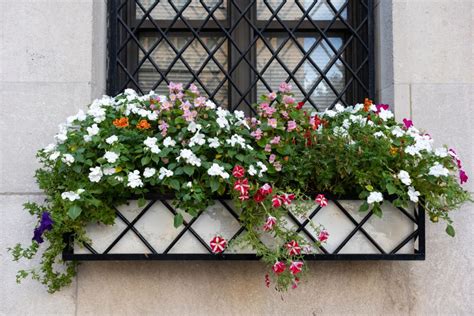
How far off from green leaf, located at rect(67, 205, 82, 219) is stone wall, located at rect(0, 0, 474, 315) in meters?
0.63

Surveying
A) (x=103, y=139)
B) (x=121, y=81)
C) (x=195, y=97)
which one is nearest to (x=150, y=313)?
(x=103, y=139)

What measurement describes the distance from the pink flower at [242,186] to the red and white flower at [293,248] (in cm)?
39

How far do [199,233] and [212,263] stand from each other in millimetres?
408

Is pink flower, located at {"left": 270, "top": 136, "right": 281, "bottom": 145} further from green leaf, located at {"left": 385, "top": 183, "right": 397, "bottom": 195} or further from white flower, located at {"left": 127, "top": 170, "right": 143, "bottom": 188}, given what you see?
white flower, located at {"left": 127, "top": 170, "right": 143, "bottom": 188}

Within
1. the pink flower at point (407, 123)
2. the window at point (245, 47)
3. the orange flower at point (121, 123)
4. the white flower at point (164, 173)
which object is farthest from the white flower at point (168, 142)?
the pink flower at point (407, 123)

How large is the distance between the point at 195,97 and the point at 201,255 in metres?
0.93

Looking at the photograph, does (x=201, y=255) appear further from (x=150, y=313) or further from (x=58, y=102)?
(x=58, y=102)

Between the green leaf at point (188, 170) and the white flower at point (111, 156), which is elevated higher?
the white flower at point (111, 156)

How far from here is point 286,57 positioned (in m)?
4.30

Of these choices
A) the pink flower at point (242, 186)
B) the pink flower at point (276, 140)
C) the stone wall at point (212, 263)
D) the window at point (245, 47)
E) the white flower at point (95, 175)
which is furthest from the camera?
the window at point (245, 47)

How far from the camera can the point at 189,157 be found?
317cm

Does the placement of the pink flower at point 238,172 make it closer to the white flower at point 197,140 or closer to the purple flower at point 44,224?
the white flower at point 197,140

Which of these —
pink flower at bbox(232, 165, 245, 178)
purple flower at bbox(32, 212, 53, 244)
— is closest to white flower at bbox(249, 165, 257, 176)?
pink flower at bbox(232, 165, 245, 178)

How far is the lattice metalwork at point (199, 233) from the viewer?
11.0 ft
